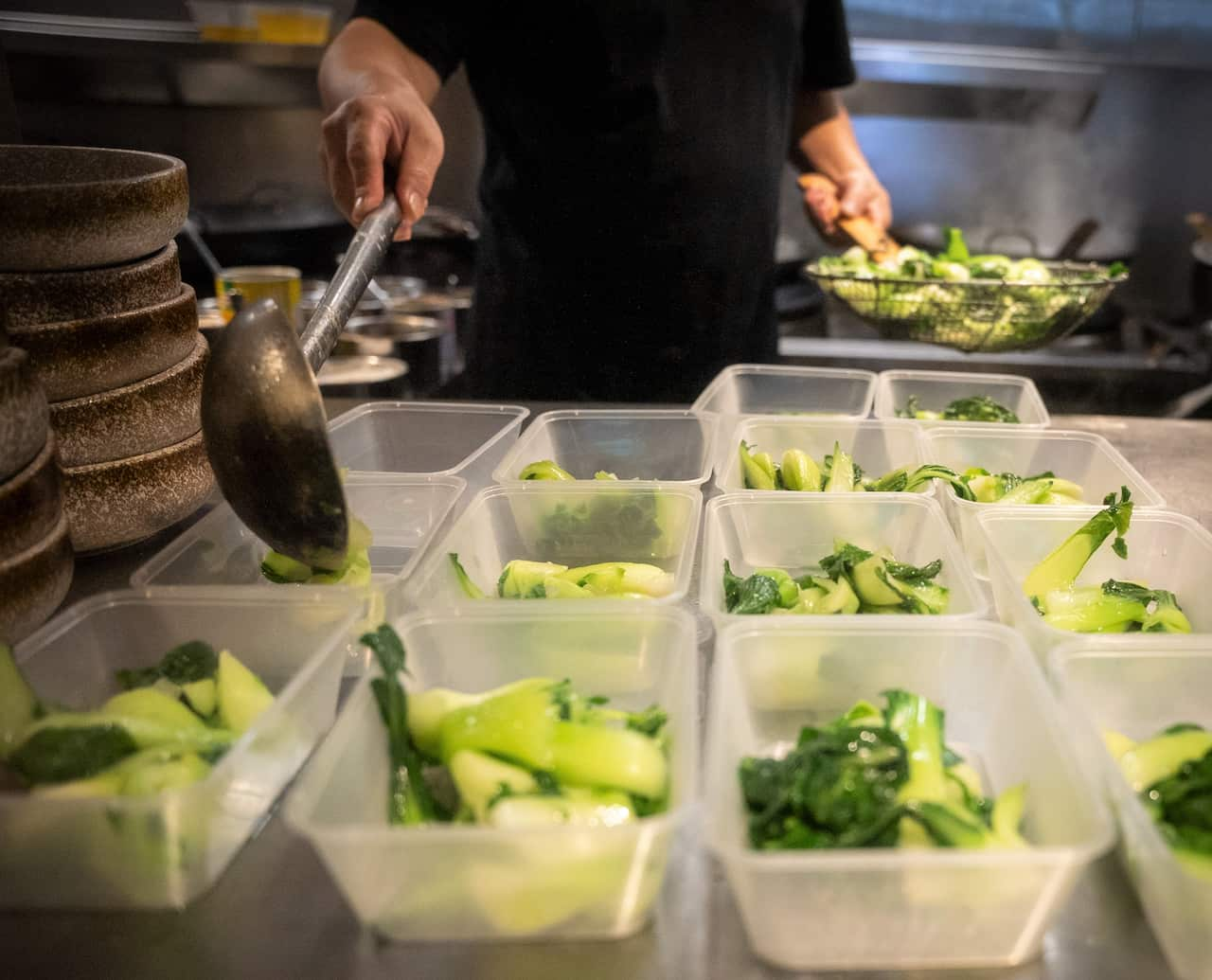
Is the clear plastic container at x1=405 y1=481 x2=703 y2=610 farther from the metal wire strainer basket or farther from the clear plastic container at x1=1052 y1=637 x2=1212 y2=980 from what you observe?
the metal wire strainer basket

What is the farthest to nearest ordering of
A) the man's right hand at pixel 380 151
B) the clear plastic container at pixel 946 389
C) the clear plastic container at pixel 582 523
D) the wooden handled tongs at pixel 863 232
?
the wooden handled tongs at pixel 863 232 → the clear plastic container at pixel 946 389 → the man's right hand at pixel 380 151 → the clear plastic container at pixel 582 523

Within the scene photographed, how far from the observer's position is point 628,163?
1874 mm

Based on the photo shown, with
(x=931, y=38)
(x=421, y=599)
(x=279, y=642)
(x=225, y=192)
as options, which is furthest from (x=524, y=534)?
(x=225, y=192)

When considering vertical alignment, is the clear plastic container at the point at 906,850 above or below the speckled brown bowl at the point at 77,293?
below

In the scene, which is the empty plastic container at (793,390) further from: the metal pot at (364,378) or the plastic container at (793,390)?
the metal pot at (364,378)

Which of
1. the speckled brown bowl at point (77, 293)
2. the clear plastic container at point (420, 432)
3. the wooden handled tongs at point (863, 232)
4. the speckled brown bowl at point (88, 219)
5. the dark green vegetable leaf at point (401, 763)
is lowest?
the clear plastic container at point (420, 432)

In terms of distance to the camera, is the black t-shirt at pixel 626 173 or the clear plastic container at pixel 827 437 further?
the black t-shirt at pixel 626 173

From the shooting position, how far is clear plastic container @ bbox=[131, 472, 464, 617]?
980mm

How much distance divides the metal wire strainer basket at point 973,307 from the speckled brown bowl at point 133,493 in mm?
1198

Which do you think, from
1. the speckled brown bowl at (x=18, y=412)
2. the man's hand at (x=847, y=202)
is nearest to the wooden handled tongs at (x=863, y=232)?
the man's hand at (x=847, y=202)

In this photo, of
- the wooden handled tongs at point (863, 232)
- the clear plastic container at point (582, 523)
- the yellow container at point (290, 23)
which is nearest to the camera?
the clear plastic container at point (582, 523)

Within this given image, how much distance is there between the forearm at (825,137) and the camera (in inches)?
84.0

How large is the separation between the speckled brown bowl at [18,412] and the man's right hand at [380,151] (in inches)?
22.1

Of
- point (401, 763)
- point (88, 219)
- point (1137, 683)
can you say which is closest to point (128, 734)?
point (401, 763)
